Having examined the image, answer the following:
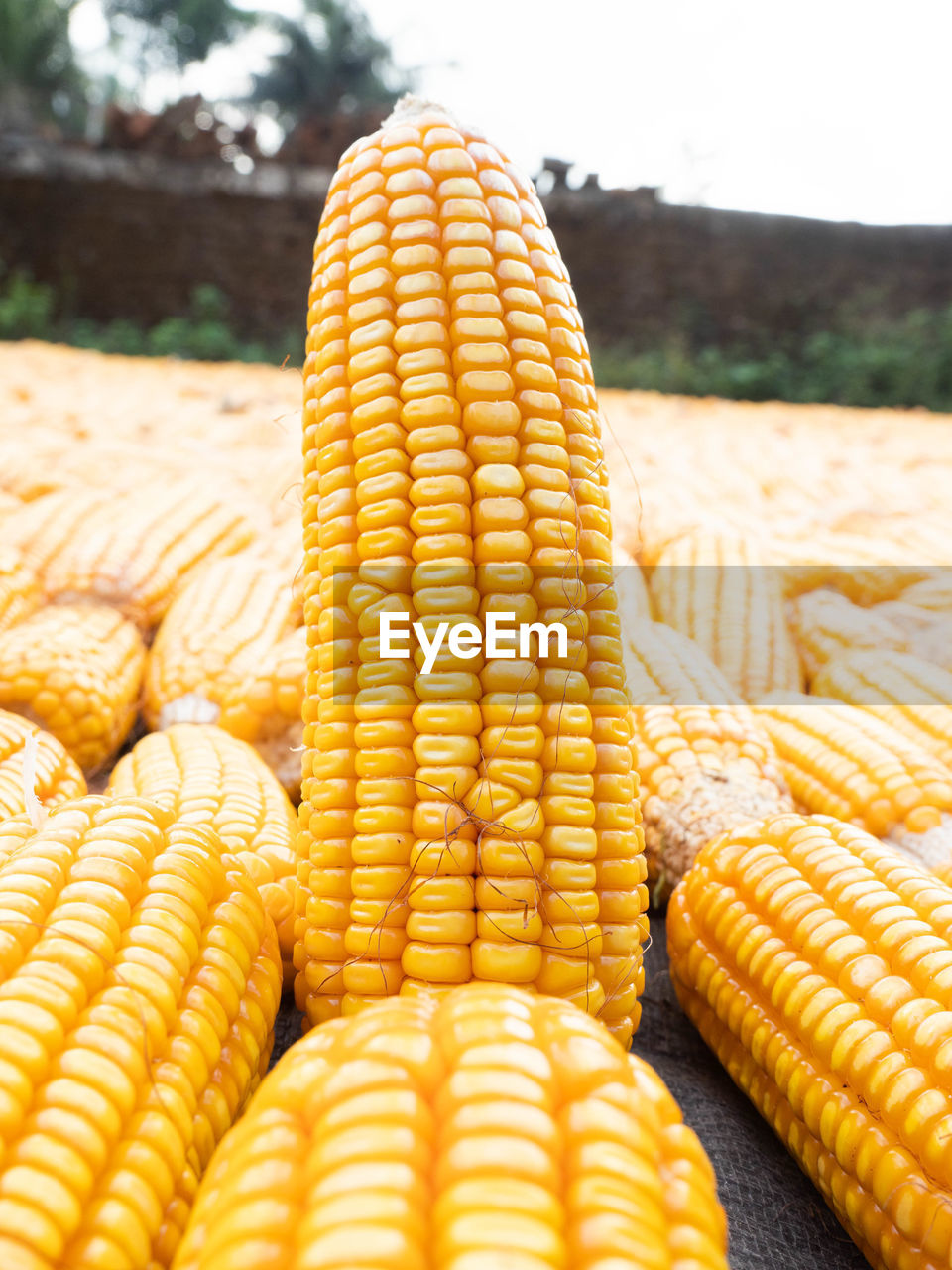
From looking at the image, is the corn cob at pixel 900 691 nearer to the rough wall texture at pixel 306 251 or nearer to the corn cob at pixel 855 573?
the corn cob at pixel 855 573

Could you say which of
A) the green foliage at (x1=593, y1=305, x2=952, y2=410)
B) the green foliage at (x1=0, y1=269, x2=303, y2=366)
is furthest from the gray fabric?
the green foliage at (x1=593, y1=305, x2=952, y2=410)

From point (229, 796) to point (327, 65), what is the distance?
62.0 feet

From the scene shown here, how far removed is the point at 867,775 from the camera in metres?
1.71

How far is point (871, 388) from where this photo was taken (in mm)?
8656

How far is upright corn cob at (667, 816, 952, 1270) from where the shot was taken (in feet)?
3.07

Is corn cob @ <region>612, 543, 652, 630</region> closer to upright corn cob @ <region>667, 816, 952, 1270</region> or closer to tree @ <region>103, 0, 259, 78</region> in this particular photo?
upright corn cob @ <region>667, 816, 952, 1270</region>

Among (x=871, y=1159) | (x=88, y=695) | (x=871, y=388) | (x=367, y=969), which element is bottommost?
(x=871, y=1159)

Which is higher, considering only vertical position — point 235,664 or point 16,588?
point 16,588

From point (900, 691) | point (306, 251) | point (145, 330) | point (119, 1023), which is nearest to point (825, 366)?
point (306, 251)

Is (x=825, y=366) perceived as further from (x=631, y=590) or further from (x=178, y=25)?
(x=178, y=25)

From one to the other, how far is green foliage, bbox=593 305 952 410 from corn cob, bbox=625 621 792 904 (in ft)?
21.7

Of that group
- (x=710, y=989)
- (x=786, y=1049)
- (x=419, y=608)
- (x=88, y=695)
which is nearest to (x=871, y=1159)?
(x=786, y=1049)

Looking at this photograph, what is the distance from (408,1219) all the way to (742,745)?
134cm

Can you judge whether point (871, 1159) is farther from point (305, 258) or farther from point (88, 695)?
point (305, 258)
